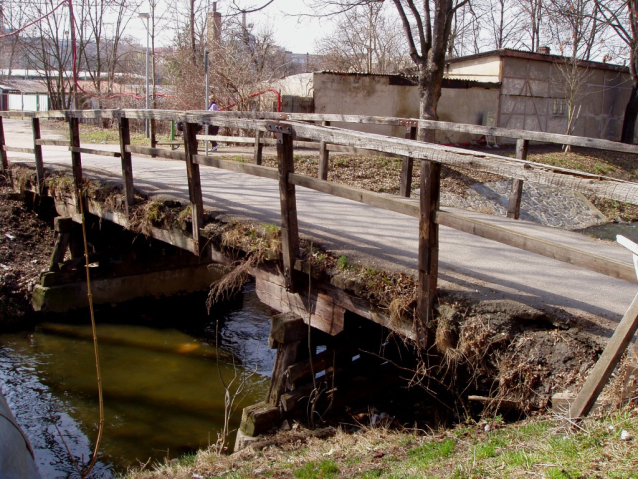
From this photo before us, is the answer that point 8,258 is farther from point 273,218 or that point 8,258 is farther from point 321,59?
point 321,59

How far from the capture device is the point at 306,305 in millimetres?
5363

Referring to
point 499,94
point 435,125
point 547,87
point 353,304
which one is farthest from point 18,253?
point 547,87

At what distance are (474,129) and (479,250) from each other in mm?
2132

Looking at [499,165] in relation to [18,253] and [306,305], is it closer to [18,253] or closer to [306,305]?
[306,305]

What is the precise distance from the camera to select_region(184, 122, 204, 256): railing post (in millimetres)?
6121

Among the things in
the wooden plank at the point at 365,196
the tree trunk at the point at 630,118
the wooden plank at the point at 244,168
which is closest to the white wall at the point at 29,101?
the tree trunk at the point at 630,118

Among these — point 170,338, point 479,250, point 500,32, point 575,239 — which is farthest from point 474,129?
point 500,32

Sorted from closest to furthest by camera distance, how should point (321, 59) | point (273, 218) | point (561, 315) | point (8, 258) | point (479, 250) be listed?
point (561, 315)
point (479, 250)
point (273, 218)
point (8, 258)
point (321, 59)

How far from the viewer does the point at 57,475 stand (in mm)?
5578

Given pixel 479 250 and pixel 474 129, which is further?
pixel 474 129

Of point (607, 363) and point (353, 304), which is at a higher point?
point (607, 363)

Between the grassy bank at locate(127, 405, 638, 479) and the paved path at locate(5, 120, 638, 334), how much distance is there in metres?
0.95

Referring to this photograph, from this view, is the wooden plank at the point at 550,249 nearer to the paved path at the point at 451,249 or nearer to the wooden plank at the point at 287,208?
the paved path at the point at 451,249

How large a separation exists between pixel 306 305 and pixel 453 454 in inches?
85.8
